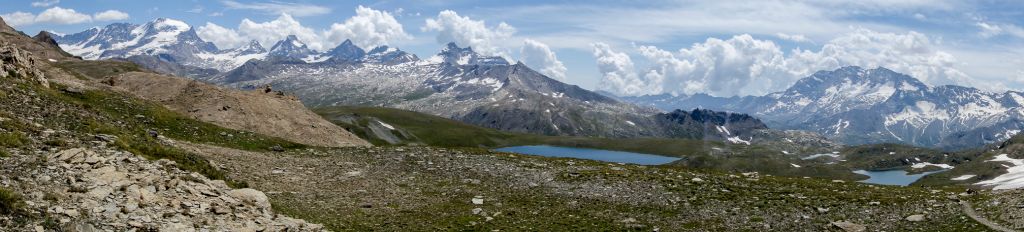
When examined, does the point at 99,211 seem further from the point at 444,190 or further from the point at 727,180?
the point at 727,180

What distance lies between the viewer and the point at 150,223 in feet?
66.0

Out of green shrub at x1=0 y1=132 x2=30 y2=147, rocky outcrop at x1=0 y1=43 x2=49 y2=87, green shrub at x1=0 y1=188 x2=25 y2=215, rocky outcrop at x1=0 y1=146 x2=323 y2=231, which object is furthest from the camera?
rocky outcrop at x1=0 y1=43 x2=49 y2=87

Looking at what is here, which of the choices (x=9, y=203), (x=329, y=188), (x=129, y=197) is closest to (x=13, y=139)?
(x=129, y=197)

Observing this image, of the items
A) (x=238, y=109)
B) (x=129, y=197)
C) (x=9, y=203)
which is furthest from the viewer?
(x=238, y=109)

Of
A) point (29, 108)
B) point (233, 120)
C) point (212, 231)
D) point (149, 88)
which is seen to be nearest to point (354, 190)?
point (212, 231)

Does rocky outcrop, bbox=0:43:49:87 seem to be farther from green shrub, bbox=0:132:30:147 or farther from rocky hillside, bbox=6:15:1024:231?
green shrub, bbox=0:132:30:147

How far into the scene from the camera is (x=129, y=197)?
2117 centimetres

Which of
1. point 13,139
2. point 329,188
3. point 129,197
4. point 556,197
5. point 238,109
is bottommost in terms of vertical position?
point 556,197

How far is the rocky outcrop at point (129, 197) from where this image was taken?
19422 millimetres

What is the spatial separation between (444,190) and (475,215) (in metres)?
5.26

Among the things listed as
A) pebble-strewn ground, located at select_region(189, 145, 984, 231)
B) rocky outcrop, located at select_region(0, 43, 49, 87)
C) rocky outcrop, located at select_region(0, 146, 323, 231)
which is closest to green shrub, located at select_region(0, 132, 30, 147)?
rocky outcrop, located at select_region(0, 146, 323, 231)

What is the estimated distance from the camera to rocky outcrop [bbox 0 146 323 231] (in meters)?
19.4

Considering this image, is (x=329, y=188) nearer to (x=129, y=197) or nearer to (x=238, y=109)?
(x=129, y=197)

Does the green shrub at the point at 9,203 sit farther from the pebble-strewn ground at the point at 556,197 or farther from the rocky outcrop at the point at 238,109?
the rocky outcrop at the point at 238,109
